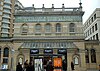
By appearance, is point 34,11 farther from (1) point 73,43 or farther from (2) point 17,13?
(1) point 73,43

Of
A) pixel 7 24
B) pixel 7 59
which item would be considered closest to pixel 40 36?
pixel 7 59

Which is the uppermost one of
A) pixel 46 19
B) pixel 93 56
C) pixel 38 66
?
pixel 46 19

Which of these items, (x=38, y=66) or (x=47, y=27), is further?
(x=47, y=27)

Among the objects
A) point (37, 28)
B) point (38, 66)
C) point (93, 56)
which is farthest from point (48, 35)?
point (38, 66)

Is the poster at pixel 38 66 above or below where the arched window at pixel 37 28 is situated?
below

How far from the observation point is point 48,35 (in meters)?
31.1

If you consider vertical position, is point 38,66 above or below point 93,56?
below

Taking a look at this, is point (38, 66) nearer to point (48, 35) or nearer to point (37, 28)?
point (48, 35)

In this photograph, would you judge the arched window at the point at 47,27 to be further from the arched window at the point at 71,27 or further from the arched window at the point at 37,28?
the arched window at the point at 71,27

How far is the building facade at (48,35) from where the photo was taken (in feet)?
98.9

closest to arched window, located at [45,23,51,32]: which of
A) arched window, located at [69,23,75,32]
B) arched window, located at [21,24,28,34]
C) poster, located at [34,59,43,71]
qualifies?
arched window, located at [21,24,28,34]

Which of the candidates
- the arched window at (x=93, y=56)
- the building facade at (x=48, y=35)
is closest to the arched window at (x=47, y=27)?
the building facade at (x=48, y=35)

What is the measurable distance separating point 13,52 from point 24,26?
4622 millimetres

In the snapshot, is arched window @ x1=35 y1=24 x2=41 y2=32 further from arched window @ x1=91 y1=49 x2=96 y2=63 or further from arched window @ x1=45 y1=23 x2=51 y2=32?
arched window @ x1=91 y1=49 x2=96 y2=63
